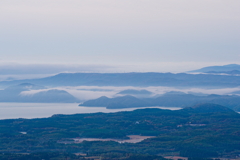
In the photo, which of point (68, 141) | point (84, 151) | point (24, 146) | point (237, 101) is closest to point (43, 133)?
point (68, 141)

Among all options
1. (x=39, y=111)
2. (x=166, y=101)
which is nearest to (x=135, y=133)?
(x=39, y=111)

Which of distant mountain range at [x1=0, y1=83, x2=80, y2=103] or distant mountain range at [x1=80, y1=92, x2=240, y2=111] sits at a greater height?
distant mountain range at [x1=0, y1=83, x2=80, y2=103]

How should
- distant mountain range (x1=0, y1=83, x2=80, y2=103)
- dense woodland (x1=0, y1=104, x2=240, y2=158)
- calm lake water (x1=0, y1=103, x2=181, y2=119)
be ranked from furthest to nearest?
distant mountain range (x1=0, y1=83, x2=80, y2=103)
calm lake water (x1=0, y1=103, x2=181, y2=119)
dense woodland (x1=0, y1=104, x2=240, y2=158)

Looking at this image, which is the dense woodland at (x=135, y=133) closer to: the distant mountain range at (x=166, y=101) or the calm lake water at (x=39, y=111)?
the calm lake water at (x=39, y=111)

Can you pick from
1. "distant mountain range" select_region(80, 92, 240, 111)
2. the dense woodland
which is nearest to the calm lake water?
"distant mountain range" select_region(80, 92, 240, 111)

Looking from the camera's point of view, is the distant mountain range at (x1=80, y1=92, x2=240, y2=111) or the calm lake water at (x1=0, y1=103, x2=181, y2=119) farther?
the distant mountain range at (x1=80, y1=92, x2=240, y2=111)


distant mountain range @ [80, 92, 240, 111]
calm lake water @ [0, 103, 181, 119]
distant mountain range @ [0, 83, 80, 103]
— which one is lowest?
calm lake water @ [0, 103, 181, 119]

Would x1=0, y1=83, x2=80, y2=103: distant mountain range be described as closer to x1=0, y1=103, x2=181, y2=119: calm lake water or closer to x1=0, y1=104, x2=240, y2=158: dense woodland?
x1=0, y1=103, x2=181, y2=119: calm lake water

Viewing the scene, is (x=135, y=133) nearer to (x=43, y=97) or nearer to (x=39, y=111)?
(x=39, y=111)
